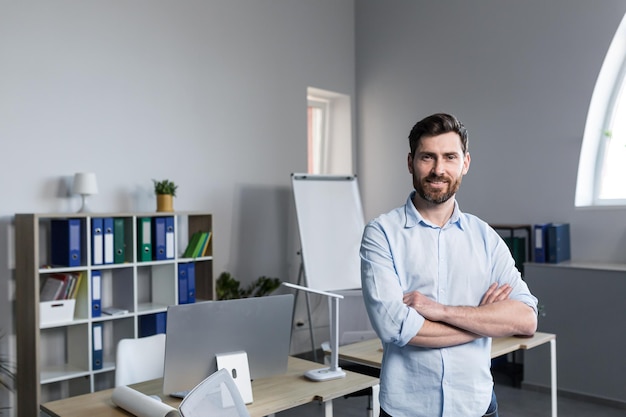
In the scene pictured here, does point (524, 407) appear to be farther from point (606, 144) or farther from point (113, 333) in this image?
point (113, 333)

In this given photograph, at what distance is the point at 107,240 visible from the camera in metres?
3.71

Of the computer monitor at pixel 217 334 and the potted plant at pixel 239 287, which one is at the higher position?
the computer monitor at pixel 217 334

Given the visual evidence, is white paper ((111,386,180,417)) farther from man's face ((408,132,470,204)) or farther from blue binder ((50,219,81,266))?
blue binder ((50,219,81,266))

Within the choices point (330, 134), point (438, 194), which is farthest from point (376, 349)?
point (330, 134)

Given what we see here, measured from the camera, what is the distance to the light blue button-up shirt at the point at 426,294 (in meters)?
1.63

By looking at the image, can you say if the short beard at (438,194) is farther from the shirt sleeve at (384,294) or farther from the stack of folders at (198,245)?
the stack of folders at (198,245)

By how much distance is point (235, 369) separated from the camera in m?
2.09

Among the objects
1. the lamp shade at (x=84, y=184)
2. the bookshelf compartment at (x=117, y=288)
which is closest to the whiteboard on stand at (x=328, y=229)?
the bookshelf compartment at (x=117, y=288)

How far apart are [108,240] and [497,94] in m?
3.33

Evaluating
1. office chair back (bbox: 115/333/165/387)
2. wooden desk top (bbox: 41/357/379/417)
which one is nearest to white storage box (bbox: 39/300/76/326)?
office chair back (bbox: 115/333/165/387)

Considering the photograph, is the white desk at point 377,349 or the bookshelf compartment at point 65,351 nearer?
the white desk at point 377,349

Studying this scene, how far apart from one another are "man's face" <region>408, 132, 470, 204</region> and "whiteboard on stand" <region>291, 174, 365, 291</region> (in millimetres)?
3070

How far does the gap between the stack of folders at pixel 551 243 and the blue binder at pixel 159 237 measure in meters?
2.74

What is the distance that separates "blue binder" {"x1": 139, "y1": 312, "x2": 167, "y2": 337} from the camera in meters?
3.98
